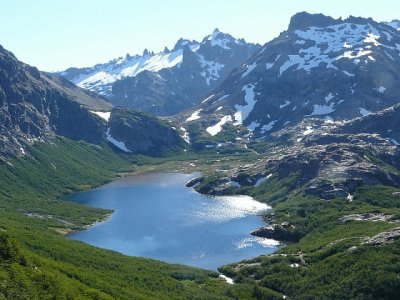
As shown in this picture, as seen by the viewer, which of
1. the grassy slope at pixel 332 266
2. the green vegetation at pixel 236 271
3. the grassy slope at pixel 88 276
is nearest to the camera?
the grassy slope at pixel 88 276

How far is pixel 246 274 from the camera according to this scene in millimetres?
131000

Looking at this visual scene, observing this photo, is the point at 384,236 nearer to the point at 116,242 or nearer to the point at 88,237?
the point at 116,242

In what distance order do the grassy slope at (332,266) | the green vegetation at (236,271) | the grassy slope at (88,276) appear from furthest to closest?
the grassy slope at (332,266)
the green vegetation at (236,271)
the grassy slope at (88,276)

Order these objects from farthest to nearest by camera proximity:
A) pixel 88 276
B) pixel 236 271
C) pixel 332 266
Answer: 1. pixel 236 271
2. pixel 332 266
3. pixel 88 276

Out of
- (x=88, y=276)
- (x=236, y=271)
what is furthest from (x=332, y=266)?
(x=88, y=276)

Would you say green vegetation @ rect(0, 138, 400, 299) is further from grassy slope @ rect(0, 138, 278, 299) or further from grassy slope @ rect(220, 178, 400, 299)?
grassy slope @ rect(220, 178, 400, 299)

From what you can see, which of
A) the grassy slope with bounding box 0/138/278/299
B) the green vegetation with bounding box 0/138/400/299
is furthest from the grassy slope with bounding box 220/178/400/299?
the grassy slope with bounding box 0/138/278/299

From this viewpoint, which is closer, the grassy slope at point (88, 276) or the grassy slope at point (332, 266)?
the grassy slope at point (88, 276)

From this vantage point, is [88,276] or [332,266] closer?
[88,276]

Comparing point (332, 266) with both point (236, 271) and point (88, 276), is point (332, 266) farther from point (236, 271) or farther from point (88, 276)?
point (88, 276)

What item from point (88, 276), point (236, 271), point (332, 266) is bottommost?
point (236, 271)

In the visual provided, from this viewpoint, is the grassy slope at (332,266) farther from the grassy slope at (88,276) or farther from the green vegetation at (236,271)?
the grassy slope at (88,276)

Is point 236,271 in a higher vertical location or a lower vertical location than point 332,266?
lower

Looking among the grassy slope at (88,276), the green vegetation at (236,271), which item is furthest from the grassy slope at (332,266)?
the grassy slope at (88,276)
